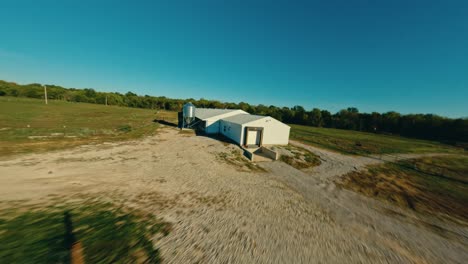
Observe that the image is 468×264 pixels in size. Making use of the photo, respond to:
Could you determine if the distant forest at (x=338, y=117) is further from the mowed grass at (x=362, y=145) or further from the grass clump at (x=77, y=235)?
the grass clump at (x=77, y=235)

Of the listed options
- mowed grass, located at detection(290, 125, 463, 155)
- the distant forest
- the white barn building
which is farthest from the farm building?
the distant forest

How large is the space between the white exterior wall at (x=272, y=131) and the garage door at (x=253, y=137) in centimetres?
94

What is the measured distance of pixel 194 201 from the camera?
7988 millimetres

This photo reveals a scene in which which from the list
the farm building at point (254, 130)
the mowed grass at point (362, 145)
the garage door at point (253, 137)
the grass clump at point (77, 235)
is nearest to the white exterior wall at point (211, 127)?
the farm building at point (254, 130)

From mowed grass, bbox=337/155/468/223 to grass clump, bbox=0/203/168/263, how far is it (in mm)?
14720

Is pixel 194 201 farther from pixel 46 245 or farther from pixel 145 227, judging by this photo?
pixel 46 245

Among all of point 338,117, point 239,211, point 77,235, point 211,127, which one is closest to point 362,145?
point 211,127

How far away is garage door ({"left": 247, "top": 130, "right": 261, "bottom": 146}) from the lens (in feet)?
71.5

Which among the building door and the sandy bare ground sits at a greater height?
the building door

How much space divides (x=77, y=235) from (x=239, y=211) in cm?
591

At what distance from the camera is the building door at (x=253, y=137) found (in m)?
21.6

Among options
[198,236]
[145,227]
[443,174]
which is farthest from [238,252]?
→ [443,174]

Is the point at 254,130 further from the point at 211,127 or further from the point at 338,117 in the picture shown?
→ the point at 338,117

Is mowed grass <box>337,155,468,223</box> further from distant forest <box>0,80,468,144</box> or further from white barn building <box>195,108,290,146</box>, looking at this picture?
distant forest <box>0,80,468,144</box>
